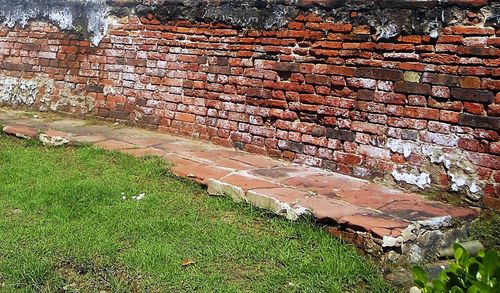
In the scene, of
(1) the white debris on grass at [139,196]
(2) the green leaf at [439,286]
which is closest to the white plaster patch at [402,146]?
(1) the white debris on grass at [139,196]

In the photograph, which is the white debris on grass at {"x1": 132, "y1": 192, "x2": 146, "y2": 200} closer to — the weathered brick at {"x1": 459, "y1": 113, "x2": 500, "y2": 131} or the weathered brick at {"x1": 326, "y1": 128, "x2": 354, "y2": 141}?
the weathered brick at {"x1": 326, "y1": 128, "x2": 354, "y2": 141}

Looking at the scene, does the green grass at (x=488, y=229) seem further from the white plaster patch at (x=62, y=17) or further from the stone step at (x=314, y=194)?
the white plaster patch at (x=62, y=17)

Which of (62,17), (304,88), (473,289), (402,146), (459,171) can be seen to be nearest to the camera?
(473,289)

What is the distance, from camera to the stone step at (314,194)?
284 centimetres

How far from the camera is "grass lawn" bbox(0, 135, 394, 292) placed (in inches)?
96.6

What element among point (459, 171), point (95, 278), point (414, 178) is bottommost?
point (95, 278)

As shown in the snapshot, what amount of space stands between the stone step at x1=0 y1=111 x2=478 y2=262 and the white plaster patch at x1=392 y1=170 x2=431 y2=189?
97 millimetres

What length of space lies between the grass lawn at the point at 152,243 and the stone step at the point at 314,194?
0.10 meters

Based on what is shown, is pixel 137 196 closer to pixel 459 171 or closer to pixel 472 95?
pixel 459 171

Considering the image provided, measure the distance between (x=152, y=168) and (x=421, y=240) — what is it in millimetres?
1991

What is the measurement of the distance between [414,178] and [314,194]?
2.64ft

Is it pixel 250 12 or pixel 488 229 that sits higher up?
pixel 250 12

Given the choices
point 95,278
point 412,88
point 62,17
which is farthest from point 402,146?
point 62,17

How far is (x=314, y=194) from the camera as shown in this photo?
3391 millimetres
